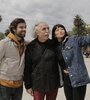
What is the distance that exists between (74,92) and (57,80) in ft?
1.18

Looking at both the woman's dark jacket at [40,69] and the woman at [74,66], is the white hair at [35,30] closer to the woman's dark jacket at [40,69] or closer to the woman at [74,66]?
the woman's dark jacket at [40,69]

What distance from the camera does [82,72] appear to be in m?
2.33

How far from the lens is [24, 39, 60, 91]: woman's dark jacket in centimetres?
251

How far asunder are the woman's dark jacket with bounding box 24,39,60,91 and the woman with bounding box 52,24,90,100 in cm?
17

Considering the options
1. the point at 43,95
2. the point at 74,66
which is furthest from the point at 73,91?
the point at 43,95

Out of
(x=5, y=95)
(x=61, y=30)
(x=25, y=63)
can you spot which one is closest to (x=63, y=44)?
(x=61, y=30)

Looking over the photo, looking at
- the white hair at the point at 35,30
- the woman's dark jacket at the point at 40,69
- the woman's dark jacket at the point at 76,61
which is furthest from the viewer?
the white hair at the point at 35,30

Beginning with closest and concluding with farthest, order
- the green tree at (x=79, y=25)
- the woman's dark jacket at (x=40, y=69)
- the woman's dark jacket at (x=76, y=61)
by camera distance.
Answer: the woman's dark jacket at (x=76, y=61) < the woman's dark jacket at (x=40, y=69) < the green tree at (x=79, y=25)

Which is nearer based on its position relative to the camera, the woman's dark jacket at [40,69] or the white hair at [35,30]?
the woman's dark jacket at [40,69]

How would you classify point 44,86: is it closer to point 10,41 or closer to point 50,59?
point 50,59

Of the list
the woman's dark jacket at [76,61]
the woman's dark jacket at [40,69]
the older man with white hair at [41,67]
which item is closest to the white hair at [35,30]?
the older man with white hair at [41,67]

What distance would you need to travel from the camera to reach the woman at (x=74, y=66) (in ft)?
7.57

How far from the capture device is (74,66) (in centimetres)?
231

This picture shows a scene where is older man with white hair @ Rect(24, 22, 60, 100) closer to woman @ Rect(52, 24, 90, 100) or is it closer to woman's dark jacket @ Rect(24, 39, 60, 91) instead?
woman's dark jacket @ Rect(24, 39, 60, 91)
